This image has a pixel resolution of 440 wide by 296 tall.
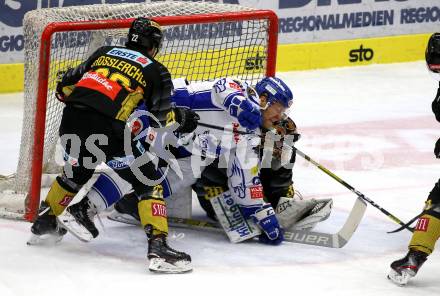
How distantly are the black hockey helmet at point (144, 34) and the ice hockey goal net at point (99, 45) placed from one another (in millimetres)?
581

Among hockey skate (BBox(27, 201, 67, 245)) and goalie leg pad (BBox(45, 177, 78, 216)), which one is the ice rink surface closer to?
hockey skate (BBox(27, 201, 67, 245))

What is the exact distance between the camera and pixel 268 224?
5.20 metres

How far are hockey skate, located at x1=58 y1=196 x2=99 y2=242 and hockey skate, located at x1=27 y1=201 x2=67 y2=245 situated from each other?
0.23ft

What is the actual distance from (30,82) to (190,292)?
5.61 feet

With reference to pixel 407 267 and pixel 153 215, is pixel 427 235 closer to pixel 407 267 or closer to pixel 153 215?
pixel 407 267

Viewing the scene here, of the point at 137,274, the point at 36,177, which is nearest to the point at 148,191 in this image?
the point at 137,274

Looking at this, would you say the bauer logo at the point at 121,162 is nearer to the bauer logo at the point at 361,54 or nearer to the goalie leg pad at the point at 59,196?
the goalie leg pad at the point at 59,196

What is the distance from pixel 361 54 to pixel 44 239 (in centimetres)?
553

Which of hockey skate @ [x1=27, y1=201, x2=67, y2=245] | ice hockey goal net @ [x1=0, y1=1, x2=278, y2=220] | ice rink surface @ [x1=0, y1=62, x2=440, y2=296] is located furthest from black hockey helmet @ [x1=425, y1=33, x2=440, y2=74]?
hockey skate @ [x1=27, y1=201, x2=67, y2=245]

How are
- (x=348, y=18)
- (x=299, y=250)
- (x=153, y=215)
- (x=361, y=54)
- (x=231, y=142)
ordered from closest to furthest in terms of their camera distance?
(x=153, y=215), (x=299, y=250), (x=231, y=142), (x=348, y=18), (x=361, y=54)

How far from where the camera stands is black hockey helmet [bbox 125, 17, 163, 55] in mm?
4891

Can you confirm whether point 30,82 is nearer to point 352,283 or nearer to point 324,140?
point 352,283

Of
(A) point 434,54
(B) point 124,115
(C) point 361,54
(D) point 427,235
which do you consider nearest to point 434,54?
(A) point 434,54

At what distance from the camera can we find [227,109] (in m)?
5.18
